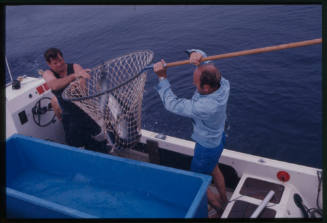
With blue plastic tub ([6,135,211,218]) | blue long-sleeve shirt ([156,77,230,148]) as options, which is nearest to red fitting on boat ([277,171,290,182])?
blue long-sleeve shirt ([156,77,230,148])

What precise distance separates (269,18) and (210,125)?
10.5 m

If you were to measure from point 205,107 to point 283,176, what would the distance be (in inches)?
55.0

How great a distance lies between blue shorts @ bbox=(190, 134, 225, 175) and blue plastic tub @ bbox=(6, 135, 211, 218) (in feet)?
1.12

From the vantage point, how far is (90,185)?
154 inches

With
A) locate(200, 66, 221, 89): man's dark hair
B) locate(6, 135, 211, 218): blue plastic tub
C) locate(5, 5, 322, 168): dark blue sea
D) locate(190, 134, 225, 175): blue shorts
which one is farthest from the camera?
locate(5, 5, 322, 168): dark blue sea

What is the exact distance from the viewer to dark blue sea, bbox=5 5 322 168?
665 cm

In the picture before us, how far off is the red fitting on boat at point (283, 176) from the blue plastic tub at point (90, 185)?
1.09 metres

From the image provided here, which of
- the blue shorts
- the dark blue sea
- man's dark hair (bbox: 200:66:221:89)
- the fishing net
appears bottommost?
the dark blue sea

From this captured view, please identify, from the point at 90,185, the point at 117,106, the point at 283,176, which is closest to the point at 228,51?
the point at 283,176

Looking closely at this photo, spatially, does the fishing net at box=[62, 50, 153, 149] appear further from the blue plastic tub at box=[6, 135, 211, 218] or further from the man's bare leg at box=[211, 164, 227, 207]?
the man's bare leg at box=[211, 164, 227, 207]

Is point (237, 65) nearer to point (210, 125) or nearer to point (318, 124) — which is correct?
point (318, 124)

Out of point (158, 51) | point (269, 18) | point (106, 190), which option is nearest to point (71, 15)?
point (158, 51)

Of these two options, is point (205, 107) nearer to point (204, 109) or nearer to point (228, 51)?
point (204, 109)

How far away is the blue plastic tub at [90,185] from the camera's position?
311cm
